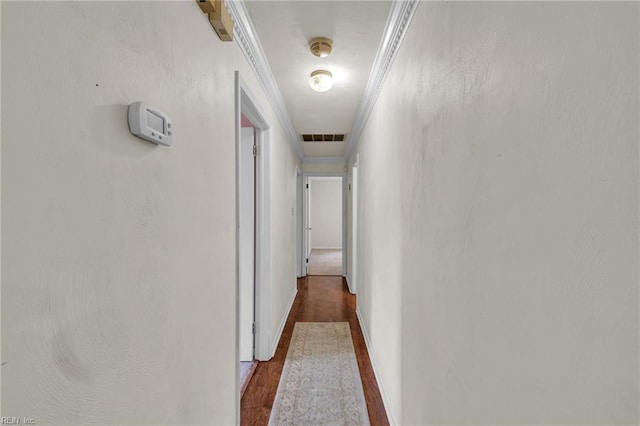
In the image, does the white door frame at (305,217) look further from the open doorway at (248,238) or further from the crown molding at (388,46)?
the open doorway at (248,238)

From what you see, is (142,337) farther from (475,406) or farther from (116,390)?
(475,406)

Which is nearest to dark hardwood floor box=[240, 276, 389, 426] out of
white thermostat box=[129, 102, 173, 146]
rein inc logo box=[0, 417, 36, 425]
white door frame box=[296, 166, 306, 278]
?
white door frame box=[296, 166, 306, 278]

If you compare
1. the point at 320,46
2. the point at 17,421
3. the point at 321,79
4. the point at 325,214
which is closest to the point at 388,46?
the point at 320,46

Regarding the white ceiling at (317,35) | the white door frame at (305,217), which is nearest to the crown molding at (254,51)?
the white ceiling at (317,35)

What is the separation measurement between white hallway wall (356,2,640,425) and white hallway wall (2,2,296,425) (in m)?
0.90

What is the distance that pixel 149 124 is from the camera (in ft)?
2.50

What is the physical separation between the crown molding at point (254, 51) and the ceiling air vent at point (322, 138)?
3.76 ft

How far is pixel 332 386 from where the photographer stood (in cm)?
218

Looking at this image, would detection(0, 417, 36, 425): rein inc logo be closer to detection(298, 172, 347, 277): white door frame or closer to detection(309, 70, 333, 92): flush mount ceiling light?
detection(309, 70, 333, 92): flush mount ceiling light

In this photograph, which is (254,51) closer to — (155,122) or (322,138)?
(155,122)

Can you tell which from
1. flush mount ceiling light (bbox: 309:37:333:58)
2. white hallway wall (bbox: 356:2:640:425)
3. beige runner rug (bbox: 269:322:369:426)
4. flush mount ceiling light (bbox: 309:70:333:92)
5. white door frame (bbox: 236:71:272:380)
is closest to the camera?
white hallway wall (bbox: 356:2:640:425)

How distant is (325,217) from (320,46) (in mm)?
7879

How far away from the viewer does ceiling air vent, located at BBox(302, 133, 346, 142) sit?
13.4 ft

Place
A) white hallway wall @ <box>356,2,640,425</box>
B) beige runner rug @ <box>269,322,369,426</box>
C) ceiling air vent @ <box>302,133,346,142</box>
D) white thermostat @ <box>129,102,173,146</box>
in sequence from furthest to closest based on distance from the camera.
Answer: ceiling air vent @ <box>302,133,346,142</box>, beige runner rug @ <box>269,322,369,426</box>, white thermostat @ <box>129,102,173,146</box>, white hallway wall @ <box>356,2,640,425</box>
